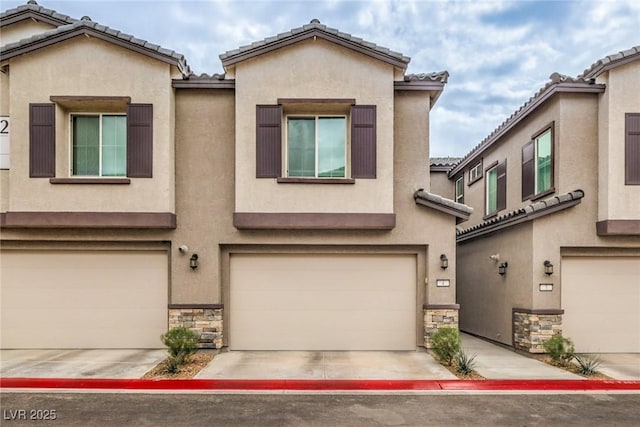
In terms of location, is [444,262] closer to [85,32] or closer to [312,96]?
[312,96]

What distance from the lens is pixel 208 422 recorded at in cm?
595

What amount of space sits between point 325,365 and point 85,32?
901cm

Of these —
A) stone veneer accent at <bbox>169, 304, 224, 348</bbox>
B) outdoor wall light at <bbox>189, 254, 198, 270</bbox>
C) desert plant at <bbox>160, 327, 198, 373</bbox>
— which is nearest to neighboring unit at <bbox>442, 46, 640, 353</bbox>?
stone veneer accent at <bbox>169, 304, 224, 348</bbox>

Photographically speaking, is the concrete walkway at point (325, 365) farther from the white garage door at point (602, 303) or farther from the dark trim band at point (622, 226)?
the dark trim band at point (622, 226)

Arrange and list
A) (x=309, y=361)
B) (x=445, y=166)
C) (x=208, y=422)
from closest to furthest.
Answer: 1. (x=208, y=422)
2. (x=309, y=361)
3. (x=445, y=166)

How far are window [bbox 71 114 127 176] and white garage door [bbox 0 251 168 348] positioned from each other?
6.52 feet

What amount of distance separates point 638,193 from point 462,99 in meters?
25.4

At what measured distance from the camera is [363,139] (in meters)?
9.66

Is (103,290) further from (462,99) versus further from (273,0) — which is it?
(462,99)

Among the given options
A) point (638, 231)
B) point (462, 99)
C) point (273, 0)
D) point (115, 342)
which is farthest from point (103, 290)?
point (462, 99)

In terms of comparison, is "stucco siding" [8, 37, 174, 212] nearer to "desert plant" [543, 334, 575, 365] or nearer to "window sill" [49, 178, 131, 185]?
"window sill" [49, 178, 131, 185]

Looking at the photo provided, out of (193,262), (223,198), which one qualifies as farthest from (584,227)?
(193,262)

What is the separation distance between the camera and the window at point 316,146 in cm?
991

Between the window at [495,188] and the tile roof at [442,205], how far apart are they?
472 centimetres
